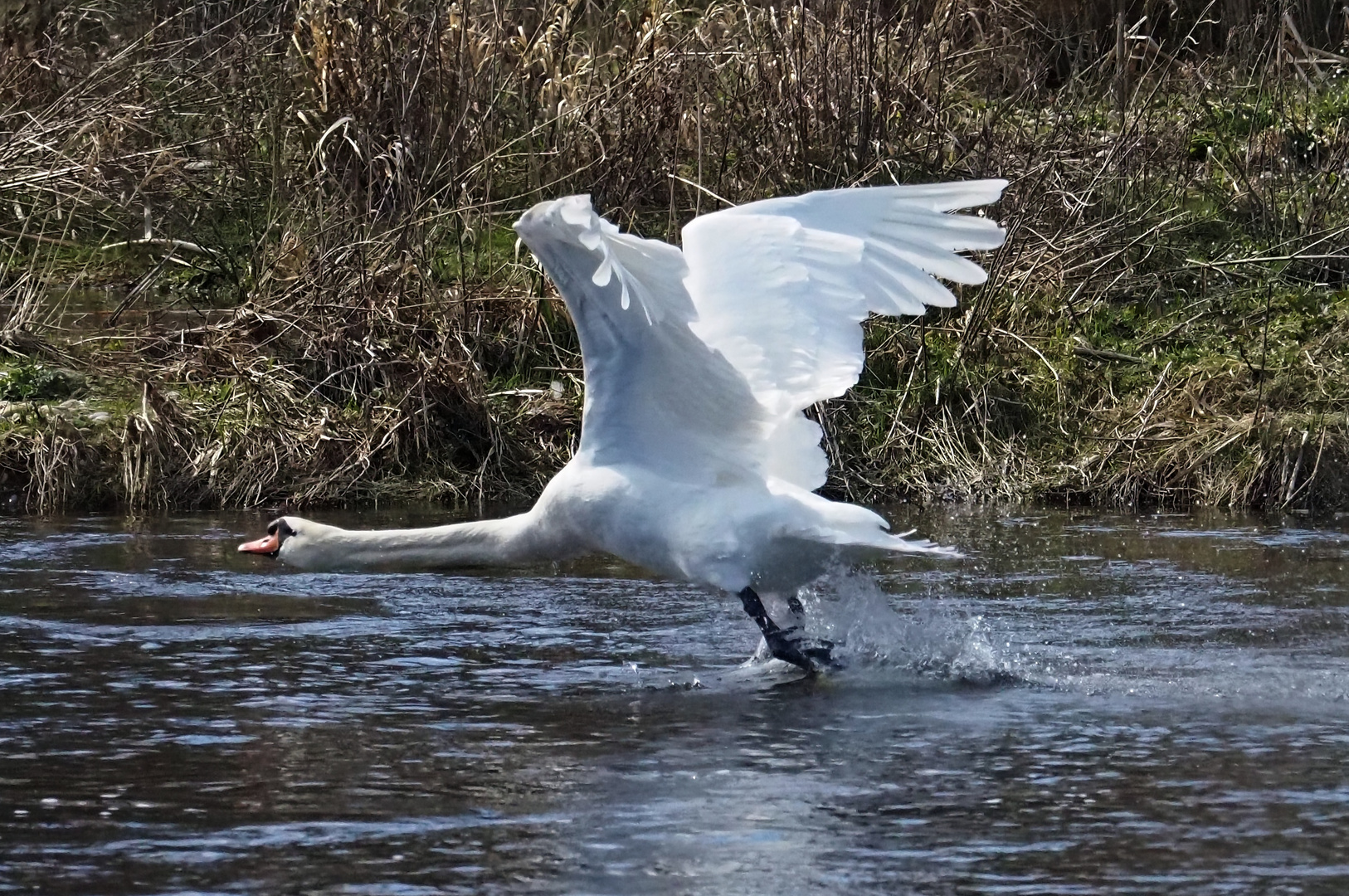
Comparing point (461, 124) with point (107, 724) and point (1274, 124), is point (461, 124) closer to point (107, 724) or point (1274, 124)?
point (1274, 124)

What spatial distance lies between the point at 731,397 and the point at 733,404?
44mm

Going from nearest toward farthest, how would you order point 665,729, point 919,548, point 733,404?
point 665,729 → point 919,548 → point 733,404

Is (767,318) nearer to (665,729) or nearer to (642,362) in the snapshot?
(642,362)

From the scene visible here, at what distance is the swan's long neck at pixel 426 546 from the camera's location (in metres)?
7.27

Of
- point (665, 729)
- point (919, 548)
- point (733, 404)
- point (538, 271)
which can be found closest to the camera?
point (665, 729)

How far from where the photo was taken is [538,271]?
12016 mm

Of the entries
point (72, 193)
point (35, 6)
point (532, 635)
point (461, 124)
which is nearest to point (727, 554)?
point (532, 635)

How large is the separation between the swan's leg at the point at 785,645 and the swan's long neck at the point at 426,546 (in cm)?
71

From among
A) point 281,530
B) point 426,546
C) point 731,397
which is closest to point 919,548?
point 731,397

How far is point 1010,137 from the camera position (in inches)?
499

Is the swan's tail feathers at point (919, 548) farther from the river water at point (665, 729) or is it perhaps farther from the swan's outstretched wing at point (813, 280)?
the swan's outstretched wing at point (813, 280)

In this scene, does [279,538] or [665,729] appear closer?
[665,729]

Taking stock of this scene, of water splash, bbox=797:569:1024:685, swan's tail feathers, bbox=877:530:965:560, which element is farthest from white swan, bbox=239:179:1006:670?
swan's tail feathers, bbox=877:530:965:560

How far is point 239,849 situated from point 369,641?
284 cm
